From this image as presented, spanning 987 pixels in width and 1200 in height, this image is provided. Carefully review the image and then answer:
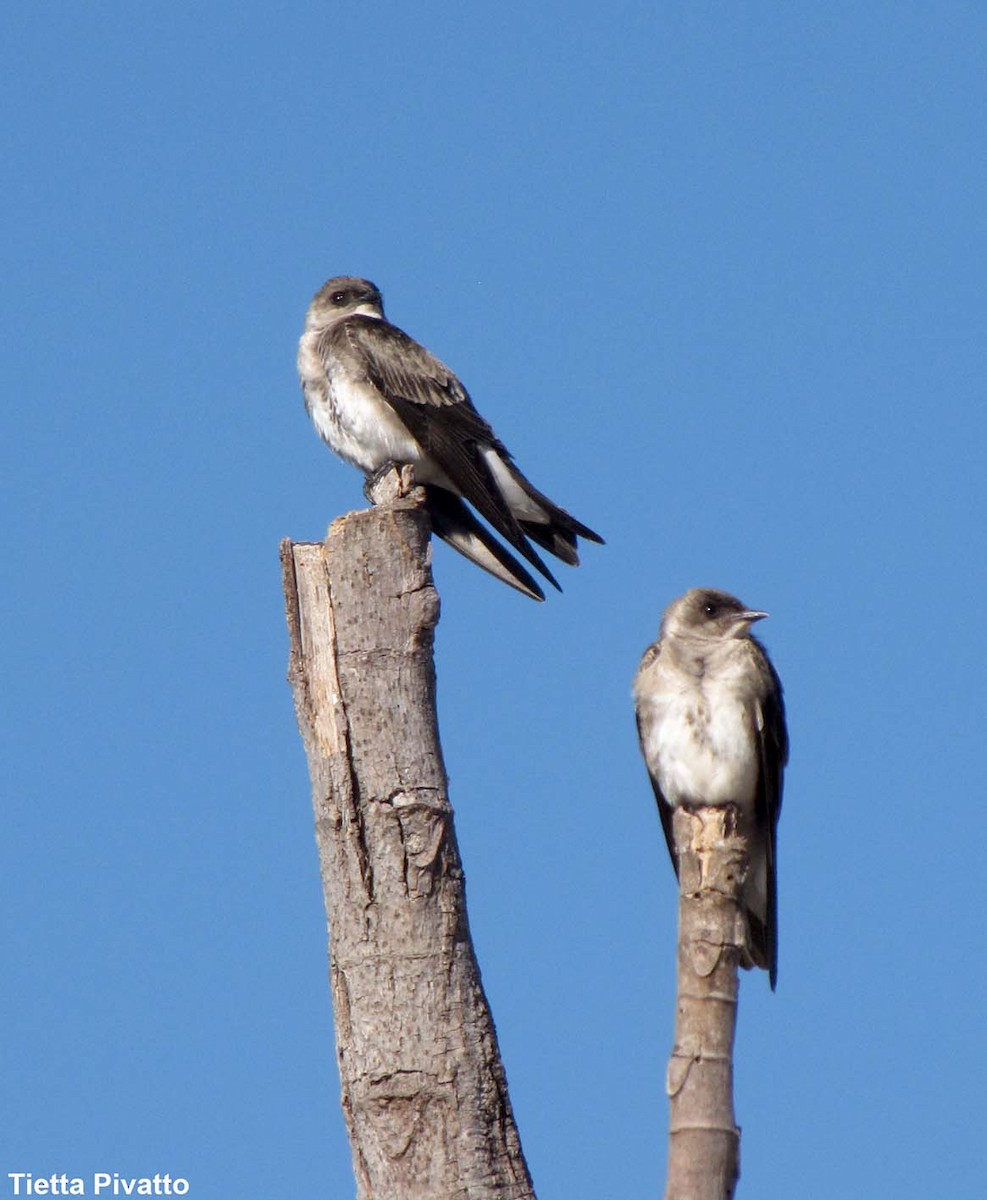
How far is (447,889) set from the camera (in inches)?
259

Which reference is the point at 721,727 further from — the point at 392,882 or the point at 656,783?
the point at 392,882

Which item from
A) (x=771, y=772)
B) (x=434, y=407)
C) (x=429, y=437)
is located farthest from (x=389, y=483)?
(x=771, y=772)

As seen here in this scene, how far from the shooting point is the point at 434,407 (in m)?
11.0

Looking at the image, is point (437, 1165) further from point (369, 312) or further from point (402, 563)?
point (369, 312)

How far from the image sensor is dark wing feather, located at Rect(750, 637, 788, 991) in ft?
26.7

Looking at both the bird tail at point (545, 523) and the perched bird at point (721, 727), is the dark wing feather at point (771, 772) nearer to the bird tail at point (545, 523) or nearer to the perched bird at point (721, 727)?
the perched bird at point (721, 727)

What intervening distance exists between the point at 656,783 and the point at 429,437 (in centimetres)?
322

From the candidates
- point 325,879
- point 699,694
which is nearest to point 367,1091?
point 325,879

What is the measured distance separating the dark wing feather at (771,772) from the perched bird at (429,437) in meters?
2.08

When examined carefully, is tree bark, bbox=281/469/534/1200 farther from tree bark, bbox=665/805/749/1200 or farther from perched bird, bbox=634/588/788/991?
perched bird, bbox=634/588/788/991

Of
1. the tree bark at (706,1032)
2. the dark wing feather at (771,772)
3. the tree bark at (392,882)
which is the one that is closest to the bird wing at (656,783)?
the dark wing feather at (771,772)

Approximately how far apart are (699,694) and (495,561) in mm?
2236

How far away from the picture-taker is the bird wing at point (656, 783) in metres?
8.39

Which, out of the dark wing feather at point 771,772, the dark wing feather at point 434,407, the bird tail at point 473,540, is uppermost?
the dark wing feather at point 434,407
